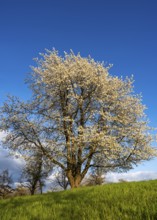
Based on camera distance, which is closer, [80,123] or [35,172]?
[80,123]

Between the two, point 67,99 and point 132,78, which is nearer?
point 67,99

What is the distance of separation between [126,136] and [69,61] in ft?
36.1

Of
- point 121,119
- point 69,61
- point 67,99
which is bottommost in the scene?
point 121,119

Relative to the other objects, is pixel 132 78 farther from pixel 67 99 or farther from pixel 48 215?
pixel 48 215

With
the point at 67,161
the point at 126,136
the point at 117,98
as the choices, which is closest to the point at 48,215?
the point at 67,161

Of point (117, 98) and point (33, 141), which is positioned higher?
point (117, 98)

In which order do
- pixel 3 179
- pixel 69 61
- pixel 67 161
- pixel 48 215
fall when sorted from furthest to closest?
1. pixel 3 179
2. pixel 69 61
3. pixel 67 161
4. pixel 48 215

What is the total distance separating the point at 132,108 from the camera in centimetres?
3069

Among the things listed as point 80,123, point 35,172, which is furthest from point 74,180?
point 35,172

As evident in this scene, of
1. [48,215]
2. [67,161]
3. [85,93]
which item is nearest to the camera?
[48,215]

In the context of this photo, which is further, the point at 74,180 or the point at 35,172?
the point at 35,172

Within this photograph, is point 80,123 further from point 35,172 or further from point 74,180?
point 35,172

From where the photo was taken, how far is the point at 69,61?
3212 centimetres

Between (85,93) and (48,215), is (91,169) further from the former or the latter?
(48,215)
